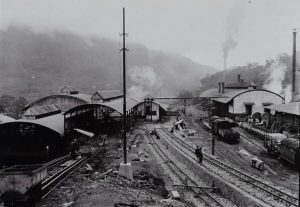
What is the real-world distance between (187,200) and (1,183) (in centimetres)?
972

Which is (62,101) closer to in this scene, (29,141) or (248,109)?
(29,141)

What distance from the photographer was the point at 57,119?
32812mm

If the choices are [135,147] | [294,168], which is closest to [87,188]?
[135,147]

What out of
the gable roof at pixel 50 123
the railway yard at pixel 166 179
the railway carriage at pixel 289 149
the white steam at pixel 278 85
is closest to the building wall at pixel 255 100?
the white steam at pixel 278 85

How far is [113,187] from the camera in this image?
49.9ft

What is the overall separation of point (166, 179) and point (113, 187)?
5982 millimetres

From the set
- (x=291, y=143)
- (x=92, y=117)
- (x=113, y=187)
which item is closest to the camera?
(x=113, y=187)

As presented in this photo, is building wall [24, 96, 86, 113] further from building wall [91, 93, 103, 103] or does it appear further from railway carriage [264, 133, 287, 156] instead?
railway carriage [264, 133, 287, 156]

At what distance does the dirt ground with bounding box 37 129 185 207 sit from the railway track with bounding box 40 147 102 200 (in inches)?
16.3

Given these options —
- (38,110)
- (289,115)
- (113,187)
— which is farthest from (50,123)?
(289,115)

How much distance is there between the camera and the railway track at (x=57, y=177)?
14.9m

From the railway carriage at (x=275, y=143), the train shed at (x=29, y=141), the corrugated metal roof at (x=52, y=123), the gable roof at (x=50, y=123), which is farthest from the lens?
the train shed at (x=29, y=141)

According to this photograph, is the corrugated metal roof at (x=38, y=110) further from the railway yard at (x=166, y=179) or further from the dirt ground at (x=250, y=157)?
the dirt ground at (x=250, y=157)

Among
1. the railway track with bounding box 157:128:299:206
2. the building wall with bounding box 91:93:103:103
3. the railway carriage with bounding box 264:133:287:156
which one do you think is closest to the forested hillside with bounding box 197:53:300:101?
the railway carriage with bounding box 264:133:287:156
